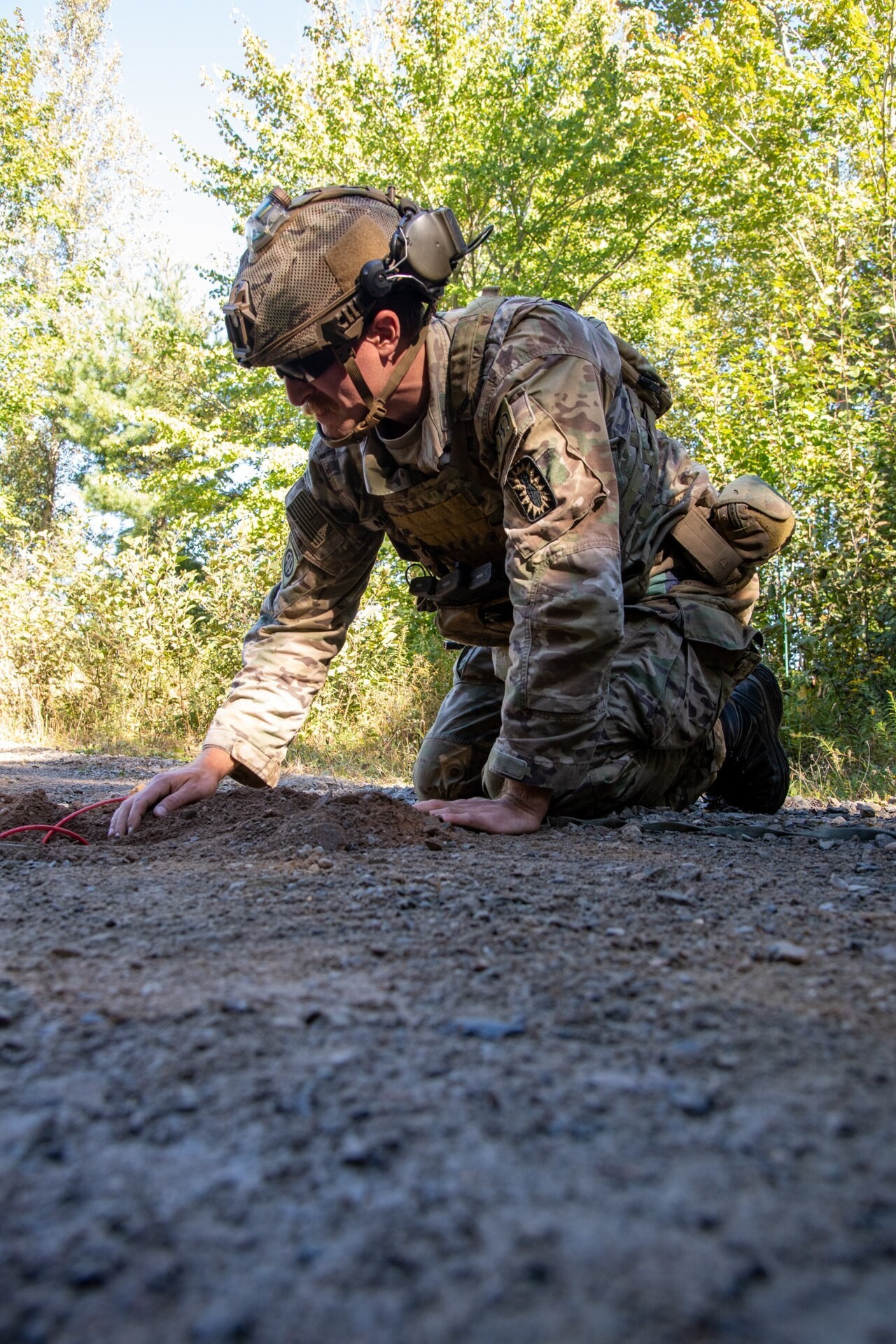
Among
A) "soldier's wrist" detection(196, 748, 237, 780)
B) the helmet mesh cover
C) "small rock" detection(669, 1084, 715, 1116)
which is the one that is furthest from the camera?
"soldier's wrist" detection(196, 748, 237, 780)

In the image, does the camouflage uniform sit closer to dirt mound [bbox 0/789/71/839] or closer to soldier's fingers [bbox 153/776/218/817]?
soldier's fingers [bbox 153/776/218/817]

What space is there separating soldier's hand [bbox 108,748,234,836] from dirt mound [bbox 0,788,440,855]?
0.03 metres

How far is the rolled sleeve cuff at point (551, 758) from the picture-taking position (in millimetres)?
2574

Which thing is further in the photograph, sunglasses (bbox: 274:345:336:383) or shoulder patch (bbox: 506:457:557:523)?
sunglasses (bbox: 274:345:336:383)

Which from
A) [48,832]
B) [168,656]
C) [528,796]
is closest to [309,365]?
[528,796]

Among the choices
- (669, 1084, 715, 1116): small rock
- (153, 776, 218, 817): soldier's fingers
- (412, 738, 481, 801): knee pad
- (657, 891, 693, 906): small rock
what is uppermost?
(669, 1084, 715, 1116): small rock

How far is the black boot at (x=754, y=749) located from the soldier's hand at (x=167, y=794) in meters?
1.79

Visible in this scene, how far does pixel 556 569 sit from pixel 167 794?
1288mm


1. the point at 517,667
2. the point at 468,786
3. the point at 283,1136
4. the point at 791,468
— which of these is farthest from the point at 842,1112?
the point at 791,468

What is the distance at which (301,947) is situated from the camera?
1417mm

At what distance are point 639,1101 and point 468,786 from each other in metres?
3.04

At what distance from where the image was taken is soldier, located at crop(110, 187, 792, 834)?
8.44 ft

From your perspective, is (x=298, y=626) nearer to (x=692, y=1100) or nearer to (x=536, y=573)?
(x=536, y=573)

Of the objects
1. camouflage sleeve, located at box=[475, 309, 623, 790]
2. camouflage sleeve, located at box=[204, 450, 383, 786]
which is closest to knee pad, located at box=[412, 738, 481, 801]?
camouflage sleeve, located at box=[204, 450, 383, 786]
